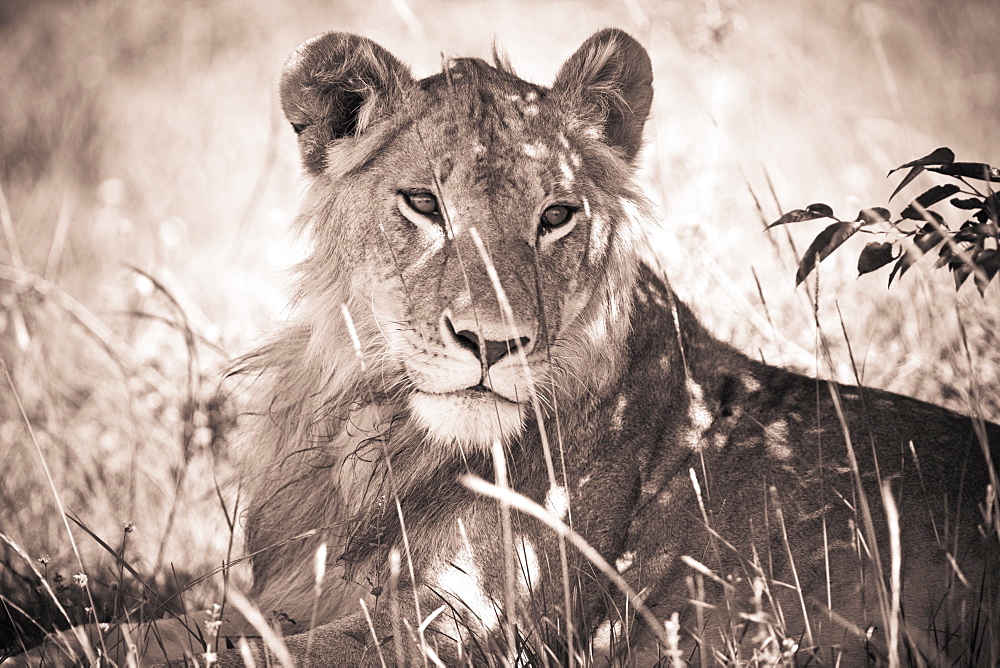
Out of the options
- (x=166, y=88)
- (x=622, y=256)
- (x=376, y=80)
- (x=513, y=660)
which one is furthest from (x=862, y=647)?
(x=166, y=88)

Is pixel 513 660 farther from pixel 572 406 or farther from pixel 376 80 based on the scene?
pixel 376 80

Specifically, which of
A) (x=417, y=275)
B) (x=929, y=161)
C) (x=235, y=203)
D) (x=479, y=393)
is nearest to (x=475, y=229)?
(x=417, y=275)

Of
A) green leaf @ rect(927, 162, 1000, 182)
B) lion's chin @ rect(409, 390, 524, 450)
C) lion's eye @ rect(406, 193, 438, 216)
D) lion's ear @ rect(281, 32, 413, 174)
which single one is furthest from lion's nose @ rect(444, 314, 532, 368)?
green leaf @ rect(927, 162, 1000, 182)

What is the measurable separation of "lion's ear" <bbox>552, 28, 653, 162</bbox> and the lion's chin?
4.28 feet

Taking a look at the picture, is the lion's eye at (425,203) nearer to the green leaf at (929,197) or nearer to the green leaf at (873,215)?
the green leaf at (873,215)

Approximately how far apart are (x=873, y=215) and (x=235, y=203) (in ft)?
22.2

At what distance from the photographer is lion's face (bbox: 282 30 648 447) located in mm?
2996

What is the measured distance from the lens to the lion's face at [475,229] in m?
3.00

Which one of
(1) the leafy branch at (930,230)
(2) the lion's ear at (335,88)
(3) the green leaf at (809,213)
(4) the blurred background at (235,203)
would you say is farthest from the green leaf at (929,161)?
(2) the lion's ear at (335,88)

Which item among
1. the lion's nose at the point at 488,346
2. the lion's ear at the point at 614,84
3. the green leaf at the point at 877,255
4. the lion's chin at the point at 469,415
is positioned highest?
the lion's ear at the point at 614,84

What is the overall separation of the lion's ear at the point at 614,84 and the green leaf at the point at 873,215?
112cm

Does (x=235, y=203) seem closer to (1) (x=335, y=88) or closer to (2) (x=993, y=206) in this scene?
(1) (x=335, y=88)

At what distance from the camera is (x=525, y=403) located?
3.16 metres

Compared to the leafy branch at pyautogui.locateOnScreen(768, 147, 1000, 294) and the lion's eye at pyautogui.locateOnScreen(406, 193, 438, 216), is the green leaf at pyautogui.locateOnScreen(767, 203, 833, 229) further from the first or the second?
the lion's eye at pyautogui.locateOnScreen(406, 193, 438, 216)
